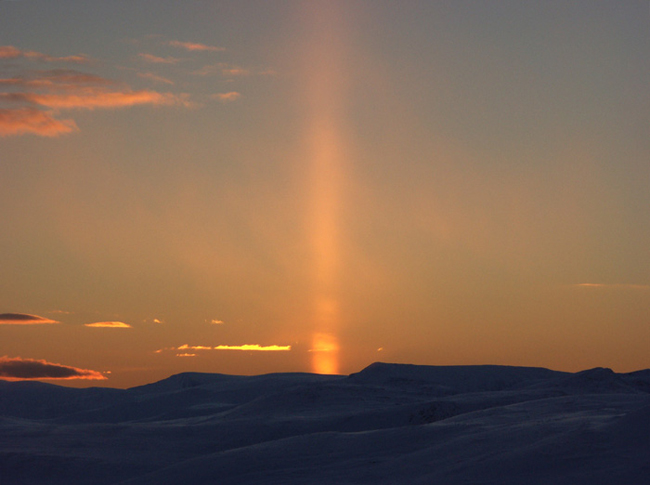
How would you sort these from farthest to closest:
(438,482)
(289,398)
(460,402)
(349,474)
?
(289,398)
(460,402)
(349,474)
(438,482)

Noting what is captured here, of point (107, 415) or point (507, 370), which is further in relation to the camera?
point (507, 370)

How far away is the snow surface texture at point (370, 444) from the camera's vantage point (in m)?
22.2

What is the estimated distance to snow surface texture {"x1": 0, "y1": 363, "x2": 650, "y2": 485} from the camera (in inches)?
872

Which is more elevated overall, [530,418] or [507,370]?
[507,370]

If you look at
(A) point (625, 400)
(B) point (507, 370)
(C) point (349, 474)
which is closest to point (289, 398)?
(A) point (625, 400)

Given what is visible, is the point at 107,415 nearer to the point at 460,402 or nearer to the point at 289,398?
the point at 289,398

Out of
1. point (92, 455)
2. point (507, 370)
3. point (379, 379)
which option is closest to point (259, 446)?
point (92, 455)

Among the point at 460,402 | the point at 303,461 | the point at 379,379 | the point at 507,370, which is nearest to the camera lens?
the point at 303,461

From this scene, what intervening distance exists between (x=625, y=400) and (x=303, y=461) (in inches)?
915

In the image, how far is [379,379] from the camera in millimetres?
98625

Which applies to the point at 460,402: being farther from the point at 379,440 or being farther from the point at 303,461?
the point at 303,461

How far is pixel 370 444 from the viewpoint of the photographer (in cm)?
3147

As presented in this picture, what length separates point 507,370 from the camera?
432 feet

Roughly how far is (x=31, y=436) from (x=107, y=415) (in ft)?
250
